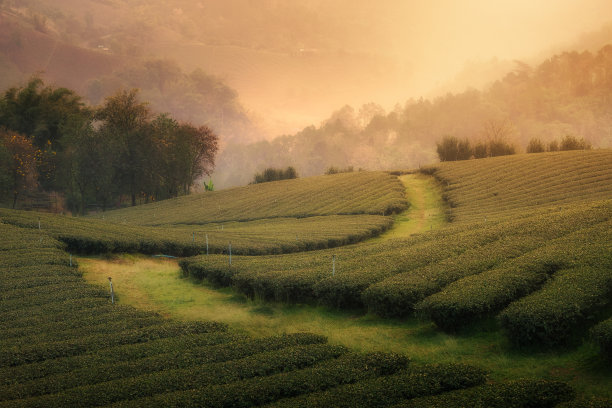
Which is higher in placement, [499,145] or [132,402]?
[499,145]

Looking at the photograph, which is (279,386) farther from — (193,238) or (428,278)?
(193,238)

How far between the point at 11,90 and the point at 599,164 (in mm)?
78946

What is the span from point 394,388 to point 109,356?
7.67 m

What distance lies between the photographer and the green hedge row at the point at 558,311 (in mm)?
11844

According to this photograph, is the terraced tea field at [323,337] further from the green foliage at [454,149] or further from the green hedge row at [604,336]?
the green foliage at [454,149]

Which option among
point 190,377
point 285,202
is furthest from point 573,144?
point 190,377

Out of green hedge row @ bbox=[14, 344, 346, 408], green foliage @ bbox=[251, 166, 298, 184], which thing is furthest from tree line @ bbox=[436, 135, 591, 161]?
green hedge row @ bbox=[14, 344, 346, 408]

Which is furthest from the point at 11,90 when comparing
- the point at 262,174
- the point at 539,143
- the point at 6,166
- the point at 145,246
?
the point at 539,143

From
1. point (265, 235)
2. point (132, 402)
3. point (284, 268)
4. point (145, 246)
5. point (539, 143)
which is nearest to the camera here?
point (132, 402)

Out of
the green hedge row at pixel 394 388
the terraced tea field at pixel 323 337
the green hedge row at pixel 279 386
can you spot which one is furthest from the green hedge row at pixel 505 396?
the green hedge row at pixel 279 386

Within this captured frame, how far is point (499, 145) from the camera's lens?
6669 cm

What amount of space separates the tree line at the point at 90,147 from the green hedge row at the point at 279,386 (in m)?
61.6

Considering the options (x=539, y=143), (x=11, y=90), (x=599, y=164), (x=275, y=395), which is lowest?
(x=275, y=395)

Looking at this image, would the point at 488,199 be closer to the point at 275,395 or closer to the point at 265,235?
the point at 265,235
